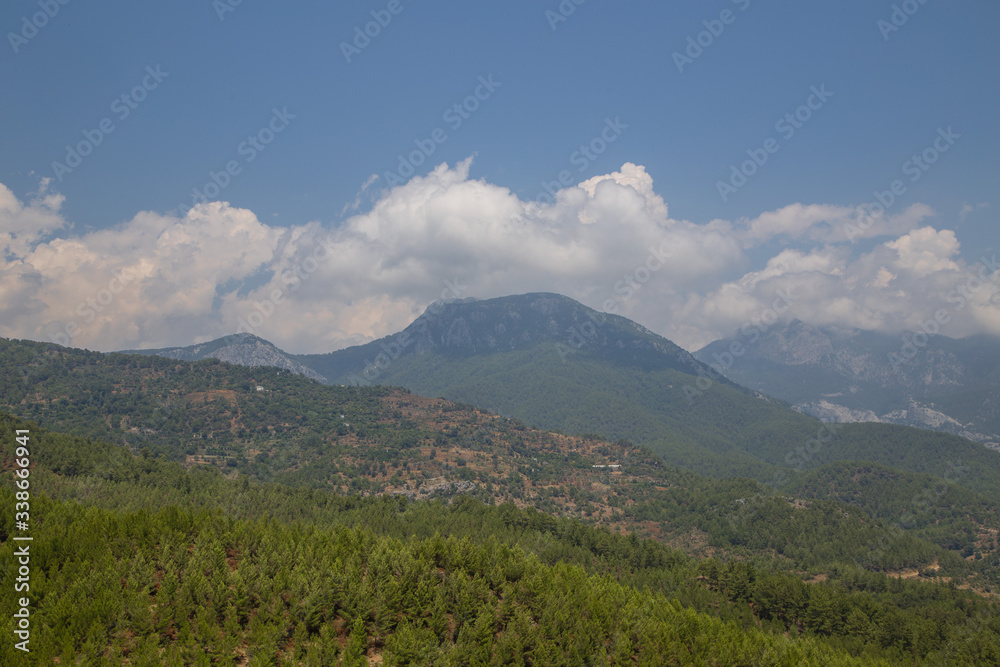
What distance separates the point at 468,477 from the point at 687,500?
78.1 m

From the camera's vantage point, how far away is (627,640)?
47.8 meters

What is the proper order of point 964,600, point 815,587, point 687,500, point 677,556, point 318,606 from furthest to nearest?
point 687,500, point 677,556, point 964,600, point 815,587, point 318,606

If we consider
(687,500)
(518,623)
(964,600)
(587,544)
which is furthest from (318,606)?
(687,500)

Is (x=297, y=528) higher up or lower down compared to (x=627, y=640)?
higher up

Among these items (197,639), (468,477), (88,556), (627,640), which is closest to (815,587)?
(627,640)

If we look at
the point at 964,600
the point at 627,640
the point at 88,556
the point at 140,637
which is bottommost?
the point at 964,600

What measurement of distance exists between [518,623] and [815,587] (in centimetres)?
6108

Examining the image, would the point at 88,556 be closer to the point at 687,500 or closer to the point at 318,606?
the point at 318,606

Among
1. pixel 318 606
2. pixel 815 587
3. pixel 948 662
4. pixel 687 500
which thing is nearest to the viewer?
pixel 318 606

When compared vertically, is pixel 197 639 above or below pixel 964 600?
above

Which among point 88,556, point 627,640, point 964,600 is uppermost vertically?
point 88,556

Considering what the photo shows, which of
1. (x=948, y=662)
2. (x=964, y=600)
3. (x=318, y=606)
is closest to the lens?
(x=318, y=606)

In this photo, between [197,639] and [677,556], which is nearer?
[197,639]

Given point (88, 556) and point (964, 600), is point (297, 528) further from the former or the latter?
point (964, 600)
